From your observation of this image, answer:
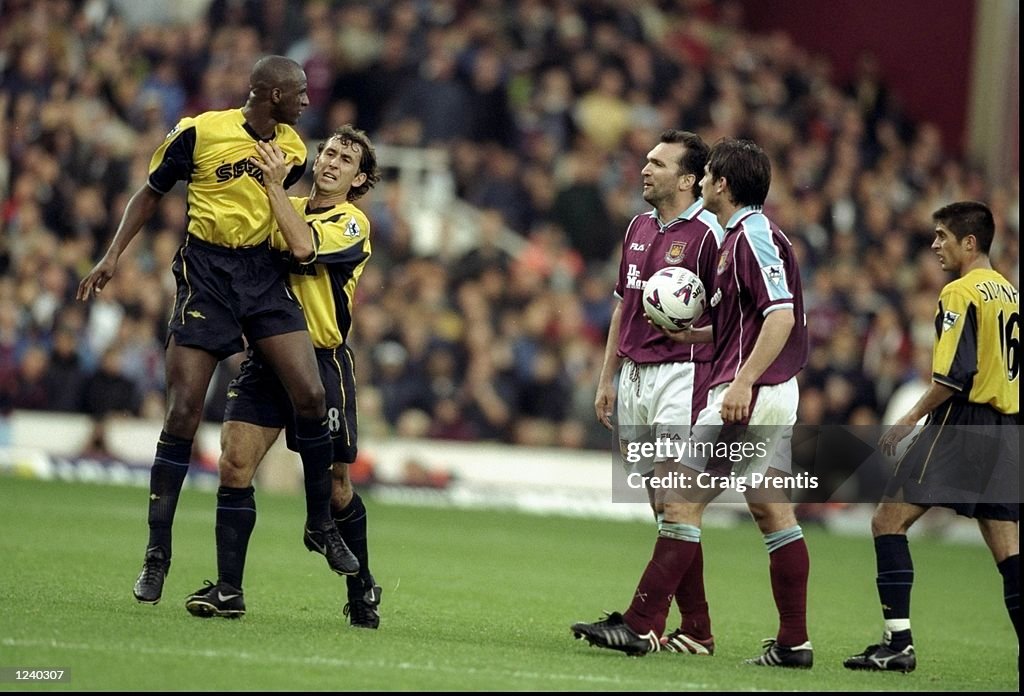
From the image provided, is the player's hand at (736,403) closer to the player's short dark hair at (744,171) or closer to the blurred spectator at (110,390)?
the player's short dark hair at (744,171)

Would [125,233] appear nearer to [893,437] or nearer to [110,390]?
[893,437]

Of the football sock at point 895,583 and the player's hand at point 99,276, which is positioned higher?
the player's hand at point 99,276

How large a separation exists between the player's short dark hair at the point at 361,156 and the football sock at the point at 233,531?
1576 mm

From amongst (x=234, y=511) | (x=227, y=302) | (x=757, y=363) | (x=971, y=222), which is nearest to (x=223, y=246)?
(x=227, y=302)

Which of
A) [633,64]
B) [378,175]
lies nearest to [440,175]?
[633,64]

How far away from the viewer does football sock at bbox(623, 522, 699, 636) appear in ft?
24.3

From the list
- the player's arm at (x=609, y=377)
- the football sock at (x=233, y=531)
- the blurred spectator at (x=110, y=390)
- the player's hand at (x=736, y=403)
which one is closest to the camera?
the player's hand at (x=736, y=403)

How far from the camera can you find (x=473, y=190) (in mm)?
21375

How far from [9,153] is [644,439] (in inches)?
545

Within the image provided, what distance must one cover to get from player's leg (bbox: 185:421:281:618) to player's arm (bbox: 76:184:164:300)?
2.95 ft

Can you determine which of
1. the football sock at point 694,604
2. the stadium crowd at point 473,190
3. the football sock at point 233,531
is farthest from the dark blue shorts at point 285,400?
the stadium crowd at point 473,190

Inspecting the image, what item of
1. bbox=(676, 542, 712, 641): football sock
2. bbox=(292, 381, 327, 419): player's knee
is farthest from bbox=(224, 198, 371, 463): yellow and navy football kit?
bbox=(676, 542, 712, 641): football sock

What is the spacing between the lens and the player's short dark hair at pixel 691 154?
8250mm

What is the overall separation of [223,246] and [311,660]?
2240 mm
